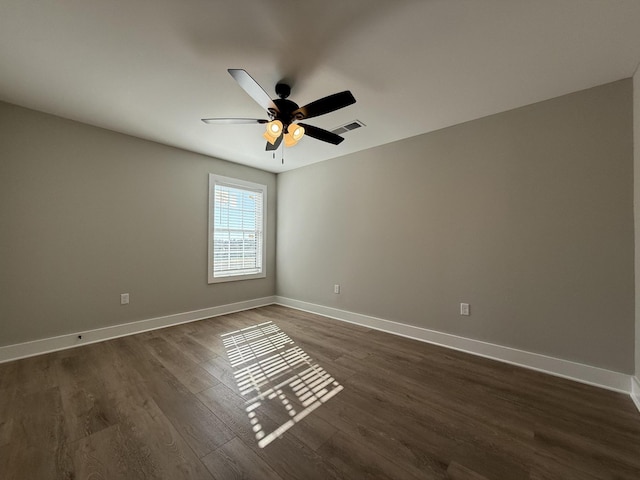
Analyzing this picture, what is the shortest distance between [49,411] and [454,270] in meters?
3.60

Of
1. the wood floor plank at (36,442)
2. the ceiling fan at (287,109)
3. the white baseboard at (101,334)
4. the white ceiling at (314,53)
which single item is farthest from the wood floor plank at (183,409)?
the white ceiling at (314,53)

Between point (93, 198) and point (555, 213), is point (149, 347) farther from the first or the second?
point (555, 213)

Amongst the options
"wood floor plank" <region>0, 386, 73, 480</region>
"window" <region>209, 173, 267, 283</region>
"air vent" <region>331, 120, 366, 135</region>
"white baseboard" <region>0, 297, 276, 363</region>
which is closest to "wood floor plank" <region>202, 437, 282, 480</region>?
"wood floor plank" <region>0, 386, 73, 480</region>

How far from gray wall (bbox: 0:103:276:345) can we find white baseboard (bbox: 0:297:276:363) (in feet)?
0.23

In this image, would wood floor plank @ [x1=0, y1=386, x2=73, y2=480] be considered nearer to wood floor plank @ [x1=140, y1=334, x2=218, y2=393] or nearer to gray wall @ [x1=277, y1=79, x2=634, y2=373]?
wood floor plank @ [x1=140, y1=334, x2=218, y2=393]

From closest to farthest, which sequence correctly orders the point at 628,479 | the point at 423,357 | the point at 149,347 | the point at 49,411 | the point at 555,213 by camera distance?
the point at 628,479, the point at 49,411, the point at 555,213, the point at 423,357, the point at 149,347

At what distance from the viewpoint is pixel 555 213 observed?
225cm

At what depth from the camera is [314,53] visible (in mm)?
1778

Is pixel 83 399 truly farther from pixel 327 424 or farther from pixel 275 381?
pixel 327 424

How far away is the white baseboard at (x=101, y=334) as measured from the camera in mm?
2430

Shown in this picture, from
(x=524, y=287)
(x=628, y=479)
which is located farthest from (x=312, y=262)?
(x=628, y=479)

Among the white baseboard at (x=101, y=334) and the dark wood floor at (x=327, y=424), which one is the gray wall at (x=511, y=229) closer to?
the dark wood floor at (x=327, y=424)

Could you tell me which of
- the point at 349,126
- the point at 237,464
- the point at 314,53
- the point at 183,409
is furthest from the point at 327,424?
the point at 349,126

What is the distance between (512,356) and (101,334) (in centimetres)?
443
